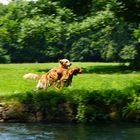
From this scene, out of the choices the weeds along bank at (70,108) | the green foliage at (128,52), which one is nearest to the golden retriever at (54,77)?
the weeds along bank at (70,108)

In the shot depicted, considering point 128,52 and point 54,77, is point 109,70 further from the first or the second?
point 128,52

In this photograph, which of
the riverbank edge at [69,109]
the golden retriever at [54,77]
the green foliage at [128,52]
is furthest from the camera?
the green foliage at [128,52]

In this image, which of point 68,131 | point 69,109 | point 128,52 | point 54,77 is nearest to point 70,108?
point 69,109

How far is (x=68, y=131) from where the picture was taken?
17578 mm

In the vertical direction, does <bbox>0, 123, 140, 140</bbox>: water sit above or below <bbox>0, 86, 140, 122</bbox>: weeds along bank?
below

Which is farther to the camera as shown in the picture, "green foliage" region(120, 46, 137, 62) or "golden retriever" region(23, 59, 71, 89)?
"green foliage" region(120, 46, 137, 62)

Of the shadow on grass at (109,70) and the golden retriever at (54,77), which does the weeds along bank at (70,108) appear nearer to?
the golden retriever at (54,77)

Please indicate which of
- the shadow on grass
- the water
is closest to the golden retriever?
the water

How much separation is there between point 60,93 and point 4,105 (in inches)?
83.8

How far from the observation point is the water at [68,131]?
16.5 metres

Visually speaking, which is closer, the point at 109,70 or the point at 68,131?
the point at 68,131

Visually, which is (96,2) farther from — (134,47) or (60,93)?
(134,47)

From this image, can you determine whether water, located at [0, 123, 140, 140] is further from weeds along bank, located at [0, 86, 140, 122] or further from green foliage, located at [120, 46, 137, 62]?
green foliage, located at [120, 46, 137, 62]

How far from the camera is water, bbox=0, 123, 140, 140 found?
16.5m
